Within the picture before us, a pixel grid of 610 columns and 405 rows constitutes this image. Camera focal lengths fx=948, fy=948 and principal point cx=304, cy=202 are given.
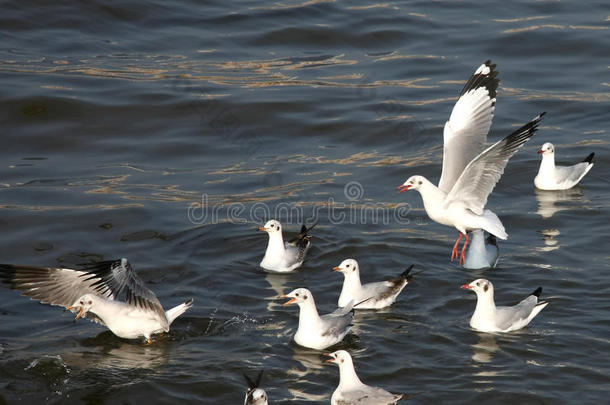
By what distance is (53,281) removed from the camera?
9.77 m

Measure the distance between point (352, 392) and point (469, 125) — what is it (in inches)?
196

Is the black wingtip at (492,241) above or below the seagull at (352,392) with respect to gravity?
above

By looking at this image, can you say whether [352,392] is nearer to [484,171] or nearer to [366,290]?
[366,290]

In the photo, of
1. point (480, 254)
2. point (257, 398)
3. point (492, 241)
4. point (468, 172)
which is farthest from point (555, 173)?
point (257, 398)

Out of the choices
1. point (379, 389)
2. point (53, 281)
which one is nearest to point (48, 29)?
point (53, 281)

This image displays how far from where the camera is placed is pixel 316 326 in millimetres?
9477

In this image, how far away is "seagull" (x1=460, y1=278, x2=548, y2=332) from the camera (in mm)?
9781

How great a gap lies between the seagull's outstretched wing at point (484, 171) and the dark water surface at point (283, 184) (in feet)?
3.12

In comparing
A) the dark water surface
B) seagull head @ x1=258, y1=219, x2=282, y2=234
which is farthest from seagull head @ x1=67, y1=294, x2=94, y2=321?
seagull head @ x1=258, y1=219, x2=282, y2=234

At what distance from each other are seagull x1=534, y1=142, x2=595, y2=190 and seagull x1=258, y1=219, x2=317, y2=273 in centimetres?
464

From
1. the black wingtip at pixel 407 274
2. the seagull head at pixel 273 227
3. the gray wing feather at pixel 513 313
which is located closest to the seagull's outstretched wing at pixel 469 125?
the black wingtip at pixel 407 274

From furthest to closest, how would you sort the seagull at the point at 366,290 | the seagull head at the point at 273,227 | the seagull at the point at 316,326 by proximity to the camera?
1. the seagull head at the point at 273,227
2. the seagull at the point at 366,290
3. the seagull at the point at 316,326

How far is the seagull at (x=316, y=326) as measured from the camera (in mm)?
9430

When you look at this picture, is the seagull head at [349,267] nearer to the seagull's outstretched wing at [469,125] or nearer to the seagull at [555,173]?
the seagull's outstretched wing at [469,125]
